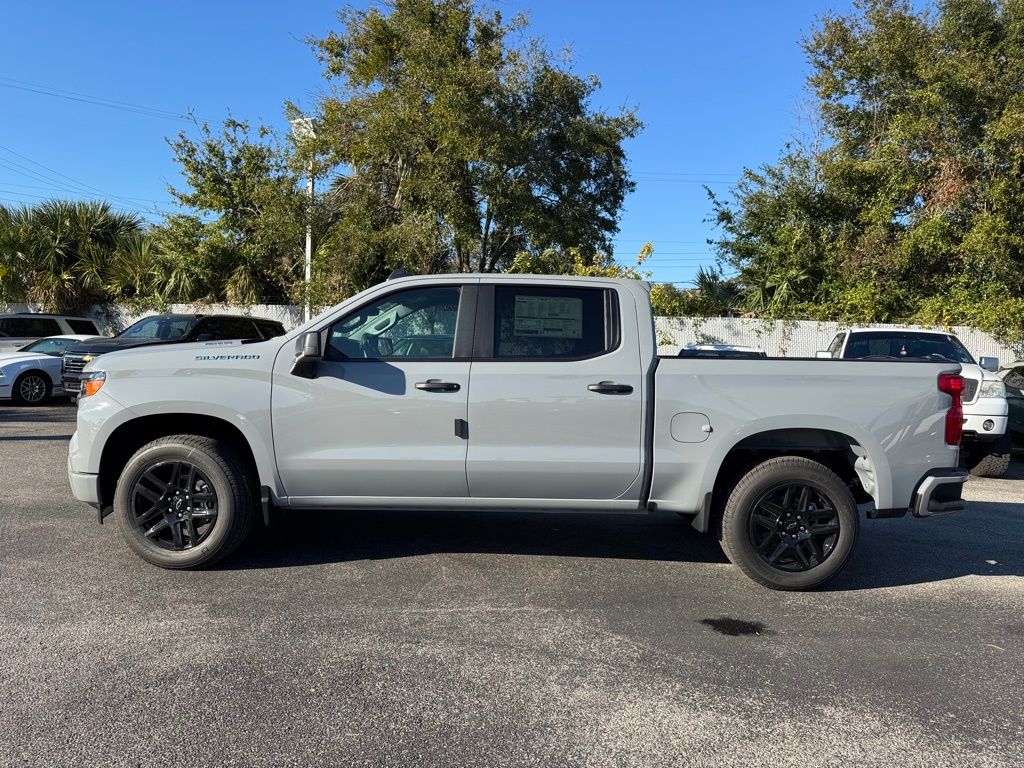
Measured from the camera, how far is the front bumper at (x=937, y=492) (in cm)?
460

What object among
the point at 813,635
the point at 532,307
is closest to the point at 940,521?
the point at 813,635

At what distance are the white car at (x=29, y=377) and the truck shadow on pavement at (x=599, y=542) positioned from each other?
403 inches

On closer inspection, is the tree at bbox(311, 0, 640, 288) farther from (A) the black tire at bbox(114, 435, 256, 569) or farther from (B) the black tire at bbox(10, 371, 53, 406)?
(A) the black tire at bbox(114, 435, 256, 569)

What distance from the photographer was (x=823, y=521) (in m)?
4.70

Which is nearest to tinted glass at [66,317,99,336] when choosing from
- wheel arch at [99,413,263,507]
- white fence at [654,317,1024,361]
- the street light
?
the street light

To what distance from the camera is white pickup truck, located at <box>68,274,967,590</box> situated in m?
4.59

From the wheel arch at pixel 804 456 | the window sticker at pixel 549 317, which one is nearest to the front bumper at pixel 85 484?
the window sticker at pixel 549 317

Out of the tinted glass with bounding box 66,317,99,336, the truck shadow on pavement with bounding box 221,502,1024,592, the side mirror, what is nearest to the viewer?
the side mirror

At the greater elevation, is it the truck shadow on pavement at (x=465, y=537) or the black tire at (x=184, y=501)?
the black tire at (x=184, y=501)

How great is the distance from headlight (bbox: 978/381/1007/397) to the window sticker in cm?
635

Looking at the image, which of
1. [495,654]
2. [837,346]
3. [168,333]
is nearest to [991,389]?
[837,346]

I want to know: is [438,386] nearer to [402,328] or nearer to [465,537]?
[402,328]

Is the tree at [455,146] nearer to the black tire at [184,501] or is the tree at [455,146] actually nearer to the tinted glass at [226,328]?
the tinted glass at [226,328]

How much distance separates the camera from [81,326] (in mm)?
18062
